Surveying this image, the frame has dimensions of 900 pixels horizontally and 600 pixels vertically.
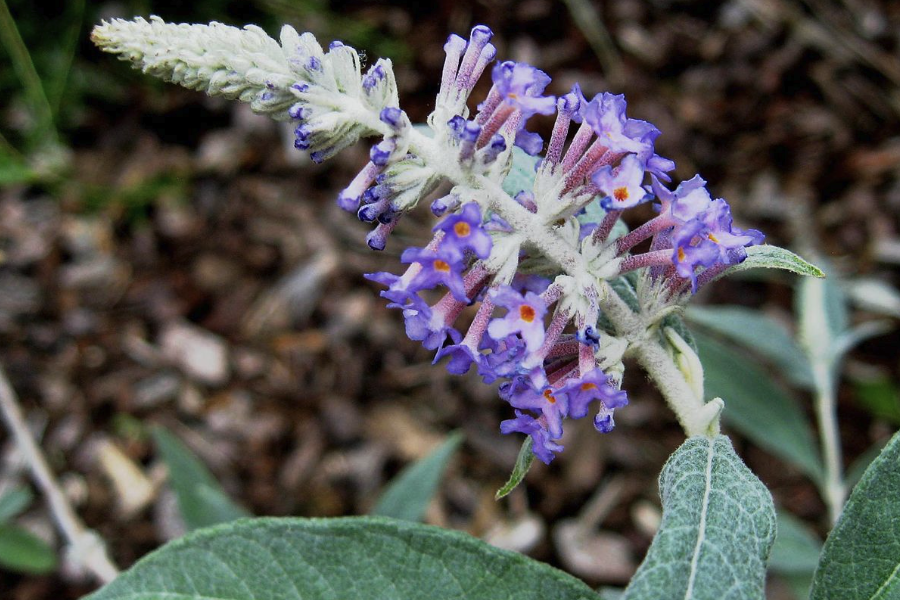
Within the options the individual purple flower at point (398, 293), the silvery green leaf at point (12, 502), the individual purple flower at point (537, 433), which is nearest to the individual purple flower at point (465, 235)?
the individual purple flower at point (398, 293)

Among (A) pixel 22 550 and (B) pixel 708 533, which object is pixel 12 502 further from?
(B) pixel 708 533

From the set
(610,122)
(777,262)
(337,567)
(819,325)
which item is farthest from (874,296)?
(337,567)

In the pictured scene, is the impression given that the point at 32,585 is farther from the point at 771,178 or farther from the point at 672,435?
the point at 771,178

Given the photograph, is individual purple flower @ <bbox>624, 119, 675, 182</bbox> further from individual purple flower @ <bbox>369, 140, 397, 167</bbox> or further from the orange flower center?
individual purple flower @ <bbox>369, 140, 397, 167</bbox>

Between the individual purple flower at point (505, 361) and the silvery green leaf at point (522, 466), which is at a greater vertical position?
the individual purple flower at point (505, 361)

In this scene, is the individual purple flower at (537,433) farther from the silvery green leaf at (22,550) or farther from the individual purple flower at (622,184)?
the silvery green leaf at (22,550)

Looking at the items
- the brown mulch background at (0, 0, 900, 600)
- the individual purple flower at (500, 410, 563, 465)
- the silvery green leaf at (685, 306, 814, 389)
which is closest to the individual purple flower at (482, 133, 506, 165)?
the individual purple flower at (500, 410, 563, 465)
